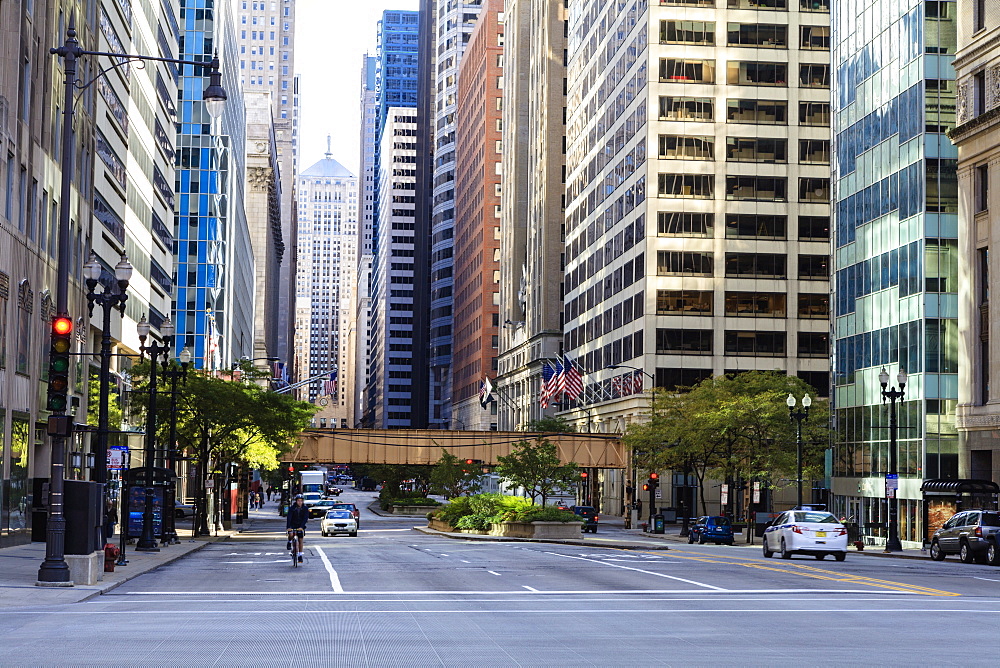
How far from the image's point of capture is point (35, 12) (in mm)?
42625

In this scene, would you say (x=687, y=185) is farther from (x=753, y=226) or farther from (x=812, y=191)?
(x=812, y=191)

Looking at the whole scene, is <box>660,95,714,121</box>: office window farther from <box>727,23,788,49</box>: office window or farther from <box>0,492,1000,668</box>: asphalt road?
<box>0,492,1000,668</box>: asphalt road

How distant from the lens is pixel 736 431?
2667 inches

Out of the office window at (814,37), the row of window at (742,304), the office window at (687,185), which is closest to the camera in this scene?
the row of window at (742,304)

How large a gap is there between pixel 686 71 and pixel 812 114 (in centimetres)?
1013

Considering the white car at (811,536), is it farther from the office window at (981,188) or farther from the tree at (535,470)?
the tree at (535,470)

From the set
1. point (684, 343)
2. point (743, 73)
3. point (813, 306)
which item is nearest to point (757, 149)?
point (743, 73)

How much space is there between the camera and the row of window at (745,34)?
98.3m

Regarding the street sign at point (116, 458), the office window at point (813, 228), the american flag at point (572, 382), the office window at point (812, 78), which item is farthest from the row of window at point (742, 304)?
the street sign at point (116, 458)

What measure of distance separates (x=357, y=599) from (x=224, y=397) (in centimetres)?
3854

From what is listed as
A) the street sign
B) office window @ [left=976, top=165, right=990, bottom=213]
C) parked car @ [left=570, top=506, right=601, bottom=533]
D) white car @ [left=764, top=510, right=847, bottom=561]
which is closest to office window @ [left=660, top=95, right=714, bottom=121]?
parked car @ [left=570, top=506, right=601, bottom=533]

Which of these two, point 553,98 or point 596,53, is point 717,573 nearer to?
point 596,53

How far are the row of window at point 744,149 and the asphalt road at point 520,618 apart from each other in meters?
67.0

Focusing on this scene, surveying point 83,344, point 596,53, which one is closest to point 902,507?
point 83,344
